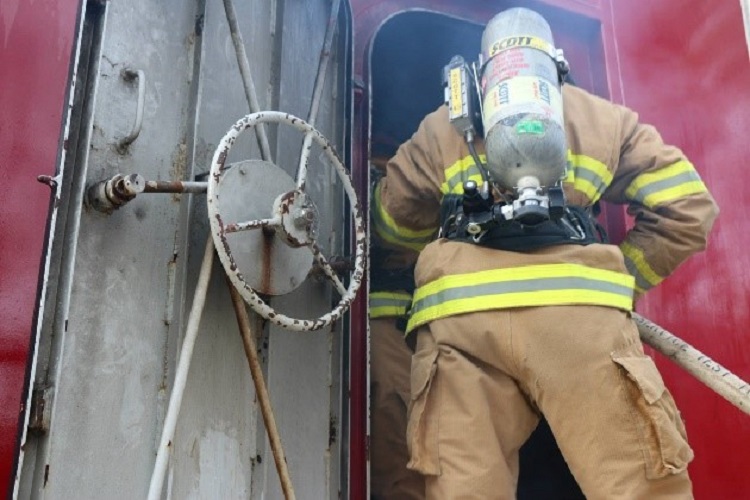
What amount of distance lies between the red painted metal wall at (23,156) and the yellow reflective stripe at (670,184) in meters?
1.69

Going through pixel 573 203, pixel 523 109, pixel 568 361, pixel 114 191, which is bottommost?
pixel 568 361

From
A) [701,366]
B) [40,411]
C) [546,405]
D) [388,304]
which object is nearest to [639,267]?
[701,366]

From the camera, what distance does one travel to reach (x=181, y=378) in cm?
170

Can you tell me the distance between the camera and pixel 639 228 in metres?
2.43

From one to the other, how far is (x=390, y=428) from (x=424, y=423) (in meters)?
0.51

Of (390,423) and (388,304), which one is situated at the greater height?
(388,304)

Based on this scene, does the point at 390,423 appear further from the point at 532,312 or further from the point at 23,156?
the point at 23,156

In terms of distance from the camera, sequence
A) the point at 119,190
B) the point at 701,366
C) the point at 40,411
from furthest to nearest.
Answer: the point at 701,366
the point at 119,190
the point at 40,411

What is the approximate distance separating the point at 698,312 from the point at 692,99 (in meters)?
0.81

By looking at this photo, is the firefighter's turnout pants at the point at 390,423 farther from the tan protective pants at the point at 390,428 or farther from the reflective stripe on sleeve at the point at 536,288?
the reflective stripe on sleeve at the point at 536,288

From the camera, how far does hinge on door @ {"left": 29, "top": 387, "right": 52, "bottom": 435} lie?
59.9 inches

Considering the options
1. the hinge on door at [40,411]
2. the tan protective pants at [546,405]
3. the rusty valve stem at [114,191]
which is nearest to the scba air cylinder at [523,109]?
the tan protective pants at [546,405]

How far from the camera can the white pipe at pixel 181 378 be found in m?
1.63

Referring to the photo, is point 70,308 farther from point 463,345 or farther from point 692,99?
point 692,99
